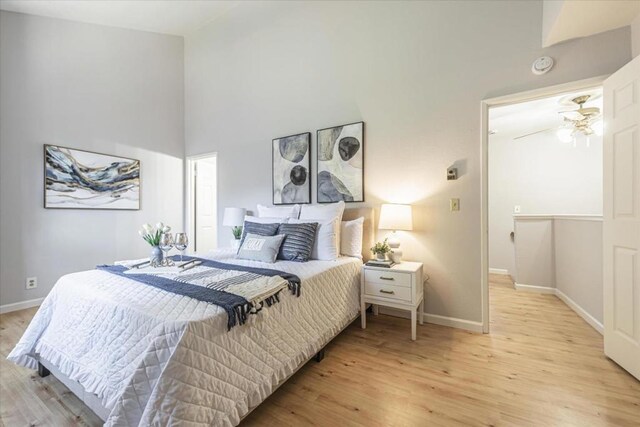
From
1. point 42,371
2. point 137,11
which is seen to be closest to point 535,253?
point 42,371

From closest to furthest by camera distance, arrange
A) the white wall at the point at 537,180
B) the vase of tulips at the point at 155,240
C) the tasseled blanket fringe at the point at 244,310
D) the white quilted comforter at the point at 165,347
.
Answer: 1. the white quilted comforter at the point at 165,347
2. the tasseled blanket fringe at the point at 244,310
3. the vase of tulips at the point at 155,240
4. the white wall at the point at 537,180

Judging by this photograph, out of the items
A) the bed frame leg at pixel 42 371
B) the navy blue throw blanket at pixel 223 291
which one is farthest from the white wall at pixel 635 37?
the bed frame leg at pixel 42 371

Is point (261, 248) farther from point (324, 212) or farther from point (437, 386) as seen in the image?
point (437, 386)

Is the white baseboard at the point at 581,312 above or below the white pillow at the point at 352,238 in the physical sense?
below

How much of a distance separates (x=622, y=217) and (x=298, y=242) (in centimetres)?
233

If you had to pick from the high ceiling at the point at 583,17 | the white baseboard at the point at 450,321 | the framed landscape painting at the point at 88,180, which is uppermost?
the high ceiling at the point at 583,17

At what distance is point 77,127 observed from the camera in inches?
136

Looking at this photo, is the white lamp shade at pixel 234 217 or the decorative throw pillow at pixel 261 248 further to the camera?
the white lamp shade at pixel 234 217

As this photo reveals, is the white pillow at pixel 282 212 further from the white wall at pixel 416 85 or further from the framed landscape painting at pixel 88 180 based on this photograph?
the framed landscape painting at pixel 88 180

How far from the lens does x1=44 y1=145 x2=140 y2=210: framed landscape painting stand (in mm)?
3271

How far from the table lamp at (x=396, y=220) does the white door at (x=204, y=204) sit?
3.29 m

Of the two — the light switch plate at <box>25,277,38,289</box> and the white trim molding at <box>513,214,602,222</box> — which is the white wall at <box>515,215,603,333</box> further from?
the light switch plate at <box>25,277,38,289</box>

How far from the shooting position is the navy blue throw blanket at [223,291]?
1.30m

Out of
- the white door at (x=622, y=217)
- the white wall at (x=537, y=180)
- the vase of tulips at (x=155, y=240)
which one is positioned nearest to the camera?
the white door at (x=622, y=217)
